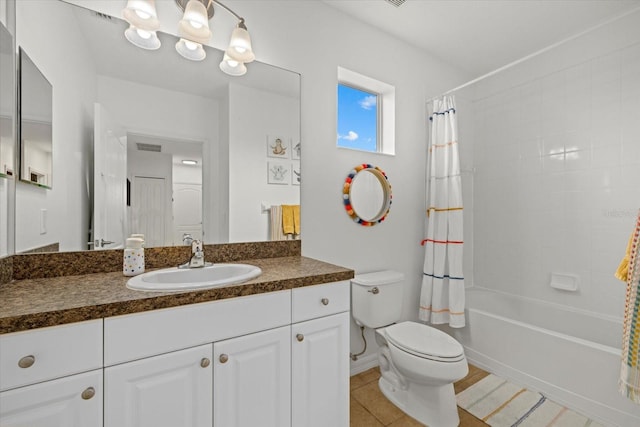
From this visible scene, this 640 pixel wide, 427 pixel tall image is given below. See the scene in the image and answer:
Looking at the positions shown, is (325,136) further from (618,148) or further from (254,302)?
(618,148)

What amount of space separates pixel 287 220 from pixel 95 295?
1003mm

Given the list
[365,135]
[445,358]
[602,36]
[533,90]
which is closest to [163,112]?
[365,135]

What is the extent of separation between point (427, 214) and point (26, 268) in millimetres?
2407

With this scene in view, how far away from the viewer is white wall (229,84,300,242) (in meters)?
1.61

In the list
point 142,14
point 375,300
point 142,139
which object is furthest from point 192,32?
point 375,300

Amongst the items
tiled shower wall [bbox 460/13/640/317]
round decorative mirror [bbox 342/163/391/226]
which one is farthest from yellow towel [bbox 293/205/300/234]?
tiled shower wall [bbox 460/13/640/317]

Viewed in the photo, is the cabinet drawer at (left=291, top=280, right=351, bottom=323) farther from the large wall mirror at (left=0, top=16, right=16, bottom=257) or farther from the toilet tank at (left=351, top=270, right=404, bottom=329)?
the large wall mirror at (left=0, top=16, right=16, bottom=257)

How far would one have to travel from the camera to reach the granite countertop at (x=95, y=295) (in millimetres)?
760

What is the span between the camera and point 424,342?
1.63 meters

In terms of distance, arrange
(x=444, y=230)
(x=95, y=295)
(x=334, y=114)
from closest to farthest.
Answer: (x=95, y=295)
(x=334, y=114)
(x=444, y=230)

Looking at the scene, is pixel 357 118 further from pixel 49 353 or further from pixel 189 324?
pixel 49 353

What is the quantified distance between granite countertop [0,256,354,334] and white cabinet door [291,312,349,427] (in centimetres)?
20

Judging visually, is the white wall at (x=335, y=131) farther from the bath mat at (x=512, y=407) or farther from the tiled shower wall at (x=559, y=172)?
the tiled shower wall at (x=559, y=172)

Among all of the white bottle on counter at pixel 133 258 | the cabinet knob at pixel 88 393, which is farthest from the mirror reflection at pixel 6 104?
the cabinet knob at pixel 88 393
